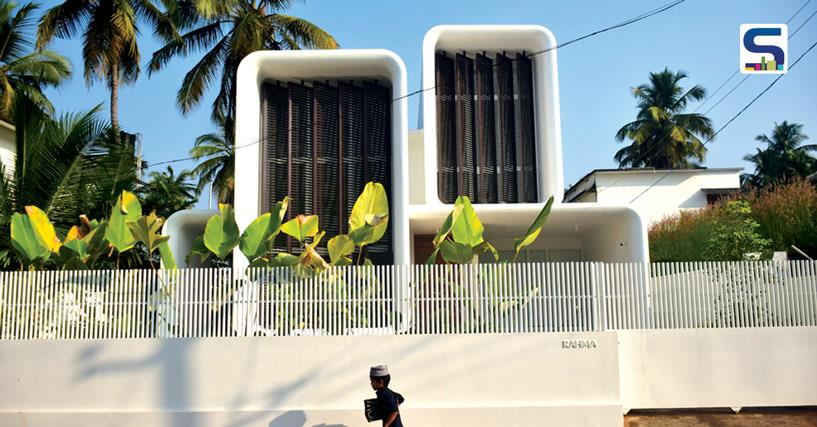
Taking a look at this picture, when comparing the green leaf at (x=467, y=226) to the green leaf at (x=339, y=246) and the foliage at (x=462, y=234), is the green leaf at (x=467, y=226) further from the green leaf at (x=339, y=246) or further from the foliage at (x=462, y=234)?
the green leaf at (x=339, y=246)

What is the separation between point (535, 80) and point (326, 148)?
5017 mm

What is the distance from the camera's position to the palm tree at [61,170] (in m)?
12.6

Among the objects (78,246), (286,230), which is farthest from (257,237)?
(78,246)

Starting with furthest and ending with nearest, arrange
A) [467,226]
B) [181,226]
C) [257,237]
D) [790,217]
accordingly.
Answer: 1. [790,217]
2. [181,226]
3. [467,226]
4. [257,237]

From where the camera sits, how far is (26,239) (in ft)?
34.1

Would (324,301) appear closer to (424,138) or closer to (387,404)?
(387,404)

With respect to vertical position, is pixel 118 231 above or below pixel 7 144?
below

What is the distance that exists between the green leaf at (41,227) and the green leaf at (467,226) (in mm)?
6220

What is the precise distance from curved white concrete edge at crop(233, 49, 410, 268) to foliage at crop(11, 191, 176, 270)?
2553 mm

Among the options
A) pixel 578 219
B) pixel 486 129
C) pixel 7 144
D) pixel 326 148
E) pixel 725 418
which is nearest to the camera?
pixel 725 418

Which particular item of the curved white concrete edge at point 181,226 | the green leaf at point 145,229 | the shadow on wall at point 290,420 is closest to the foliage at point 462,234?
the shadow on wall at point 290,420

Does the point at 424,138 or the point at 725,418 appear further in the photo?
the point at 424,138

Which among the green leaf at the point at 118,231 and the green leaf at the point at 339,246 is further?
the green leaf at the point at 339,246

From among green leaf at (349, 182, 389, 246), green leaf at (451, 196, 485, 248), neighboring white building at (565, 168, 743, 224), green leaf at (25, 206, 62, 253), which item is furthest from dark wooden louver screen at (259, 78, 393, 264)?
neighboring white building at (565, 168, 743, 224)
